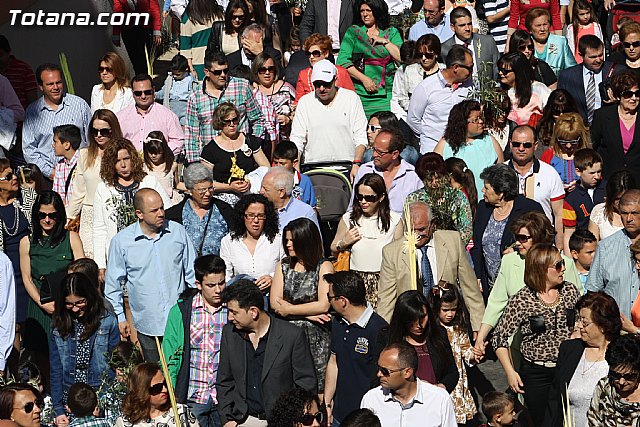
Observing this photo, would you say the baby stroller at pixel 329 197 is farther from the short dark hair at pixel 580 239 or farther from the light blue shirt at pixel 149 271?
the short dark hair at pixel 580 239

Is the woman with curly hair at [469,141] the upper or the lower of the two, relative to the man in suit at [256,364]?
upper

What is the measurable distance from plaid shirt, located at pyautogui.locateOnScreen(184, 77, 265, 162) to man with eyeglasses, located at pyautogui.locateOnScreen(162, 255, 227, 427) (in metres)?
3.44

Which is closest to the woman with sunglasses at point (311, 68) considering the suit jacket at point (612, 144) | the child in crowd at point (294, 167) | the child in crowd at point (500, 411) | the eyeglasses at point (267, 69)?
the eyeglasses at point (267, 69)

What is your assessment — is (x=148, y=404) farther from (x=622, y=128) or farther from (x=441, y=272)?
(x=622, y=128)

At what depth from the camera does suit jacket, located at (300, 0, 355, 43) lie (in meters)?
16.6

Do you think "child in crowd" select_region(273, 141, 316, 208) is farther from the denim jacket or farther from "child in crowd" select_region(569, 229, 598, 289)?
"child in crowd" select_region(569, 229, 598, 289)

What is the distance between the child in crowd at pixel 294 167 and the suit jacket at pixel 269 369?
2.77 meters

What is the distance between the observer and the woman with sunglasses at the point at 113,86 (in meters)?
14.8

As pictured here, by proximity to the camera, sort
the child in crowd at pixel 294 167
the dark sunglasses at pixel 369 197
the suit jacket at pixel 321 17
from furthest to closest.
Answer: the suit jacket at pixel 321 17 → the child in crowd at pixel 294 167 → the dark sunglasses at pixel 369 197

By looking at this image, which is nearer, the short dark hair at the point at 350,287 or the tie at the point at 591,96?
the short dark hair at the point at 350,287

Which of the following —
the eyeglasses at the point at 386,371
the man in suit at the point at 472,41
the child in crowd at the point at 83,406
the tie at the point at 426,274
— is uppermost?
the man in suit at the point at 472,41

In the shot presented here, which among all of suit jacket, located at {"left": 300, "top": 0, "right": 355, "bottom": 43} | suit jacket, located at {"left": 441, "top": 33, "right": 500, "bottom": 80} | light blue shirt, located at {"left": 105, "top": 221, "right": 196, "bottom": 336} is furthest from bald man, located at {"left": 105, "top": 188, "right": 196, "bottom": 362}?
Result: suit jacket, located at {"left": 300, "top": 0, "right": 355, "bottom": 43}

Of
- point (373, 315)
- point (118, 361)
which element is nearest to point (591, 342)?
point (373, 315)

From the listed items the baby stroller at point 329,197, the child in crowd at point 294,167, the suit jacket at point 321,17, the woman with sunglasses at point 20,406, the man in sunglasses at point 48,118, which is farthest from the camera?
the suit jacket at point 321,17
